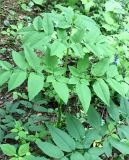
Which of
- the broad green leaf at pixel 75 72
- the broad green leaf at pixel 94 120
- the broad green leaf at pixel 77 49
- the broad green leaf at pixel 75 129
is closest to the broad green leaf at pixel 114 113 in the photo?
the broad green leaf at pixel 94 120

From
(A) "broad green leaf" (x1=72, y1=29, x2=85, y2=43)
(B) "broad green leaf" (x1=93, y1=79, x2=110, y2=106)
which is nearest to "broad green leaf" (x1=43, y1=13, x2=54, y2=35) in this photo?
(A) "broad green leaf" (x1=72, y1=29, x2=85, y2=43)

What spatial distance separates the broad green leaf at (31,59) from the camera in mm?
1801

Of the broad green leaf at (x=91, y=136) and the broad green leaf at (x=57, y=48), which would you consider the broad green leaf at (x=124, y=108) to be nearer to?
the broad green leaf at (x=91, y=136)

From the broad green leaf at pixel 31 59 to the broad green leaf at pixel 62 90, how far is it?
0.13m

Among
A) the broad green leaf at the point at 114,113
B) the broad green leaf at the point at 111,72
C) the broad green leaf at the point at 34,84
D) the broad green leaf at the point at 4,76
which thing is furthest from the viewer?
the broad green leaf at the point at 114,113

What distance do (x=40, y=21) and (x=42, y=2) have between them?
266 cm

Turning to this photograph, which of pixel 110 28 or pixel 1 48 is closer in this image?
pixel 1 48

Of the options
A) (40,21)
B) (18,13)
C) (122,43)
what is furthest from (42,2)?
(40,21)

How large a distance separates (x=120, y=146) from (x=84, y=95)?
362 millimetres

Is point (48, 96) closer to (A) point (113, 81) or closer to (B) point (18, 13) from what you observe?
(A) point (113, 81)

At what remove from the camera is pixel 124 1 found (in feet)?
14.4

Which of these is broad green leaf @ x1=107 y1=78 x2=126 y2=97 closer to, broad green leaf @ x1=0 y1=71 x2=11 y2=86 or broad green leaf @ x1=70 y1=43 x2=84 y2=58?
broad green leaf @ x1=70 y1=43 x2=84 y2=58

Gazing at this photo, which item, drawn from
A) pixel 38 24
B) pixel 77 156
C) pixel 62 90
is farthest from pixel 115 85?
pixel 38 24

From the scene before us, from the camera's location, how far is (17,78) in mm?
1777
